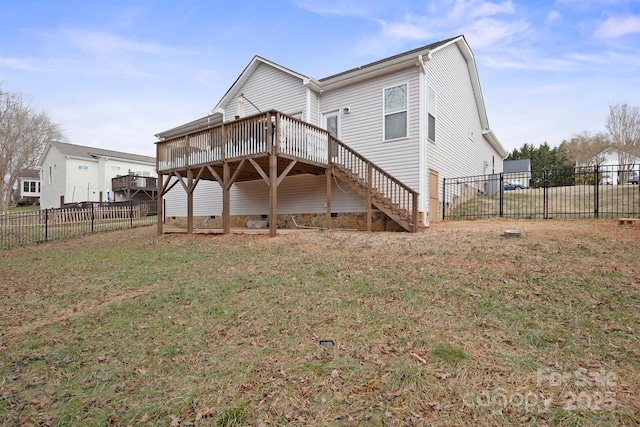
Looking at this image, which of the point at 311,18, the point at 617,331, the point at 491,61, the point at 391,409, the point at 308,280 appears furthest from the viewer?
the point at 491,61

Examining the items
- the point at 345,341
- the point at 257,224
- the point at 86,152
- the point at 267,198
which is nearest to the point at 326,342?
the point at 345,341

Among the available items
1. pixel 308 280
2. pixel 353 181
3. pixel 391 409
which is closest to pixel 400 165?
pixel 353 181

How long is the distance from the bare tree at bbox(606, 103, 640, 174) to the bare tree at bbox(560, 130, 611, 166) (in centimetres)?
126

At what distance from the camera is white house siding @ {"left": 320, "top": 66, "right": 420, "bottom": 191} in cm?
1053

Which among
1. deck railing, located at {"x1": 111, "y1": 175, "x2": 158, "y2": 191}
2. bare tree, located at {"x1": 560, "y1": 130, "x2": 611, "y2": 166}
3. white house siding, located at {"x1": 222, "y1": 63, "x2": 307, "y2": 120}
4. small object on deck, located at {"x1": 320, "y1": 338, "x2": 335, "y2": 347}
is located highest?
bare tree, located at {"x1": 560, "y1": 130, "x2": 611, "y2": 166}

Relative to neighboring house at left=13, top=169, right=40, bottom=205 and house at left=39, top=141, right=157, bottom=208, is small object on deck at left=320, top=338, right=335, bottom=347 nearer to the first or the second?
house at left=39, top=141, right=157, bottom=208

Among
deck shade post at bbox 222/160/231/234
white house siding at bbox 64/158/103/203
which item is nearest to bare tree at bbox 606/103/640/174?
deck shade post at bbox 222/160/231/234

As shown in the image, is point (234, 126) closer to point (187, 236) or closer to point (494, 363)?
point (187, 236)

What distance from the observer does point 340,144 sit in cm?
1063

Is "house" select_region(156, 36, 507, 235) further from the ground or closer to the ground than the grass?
further from the ground

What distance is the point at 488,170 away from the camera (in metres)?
20.0

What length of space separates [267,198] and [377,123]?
5.69 metres

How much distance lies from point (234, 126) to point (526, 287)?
29.6ft

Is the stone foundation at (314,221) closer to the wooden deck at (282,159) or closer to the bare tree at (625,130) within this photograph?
the wooden deck at (282,159)
